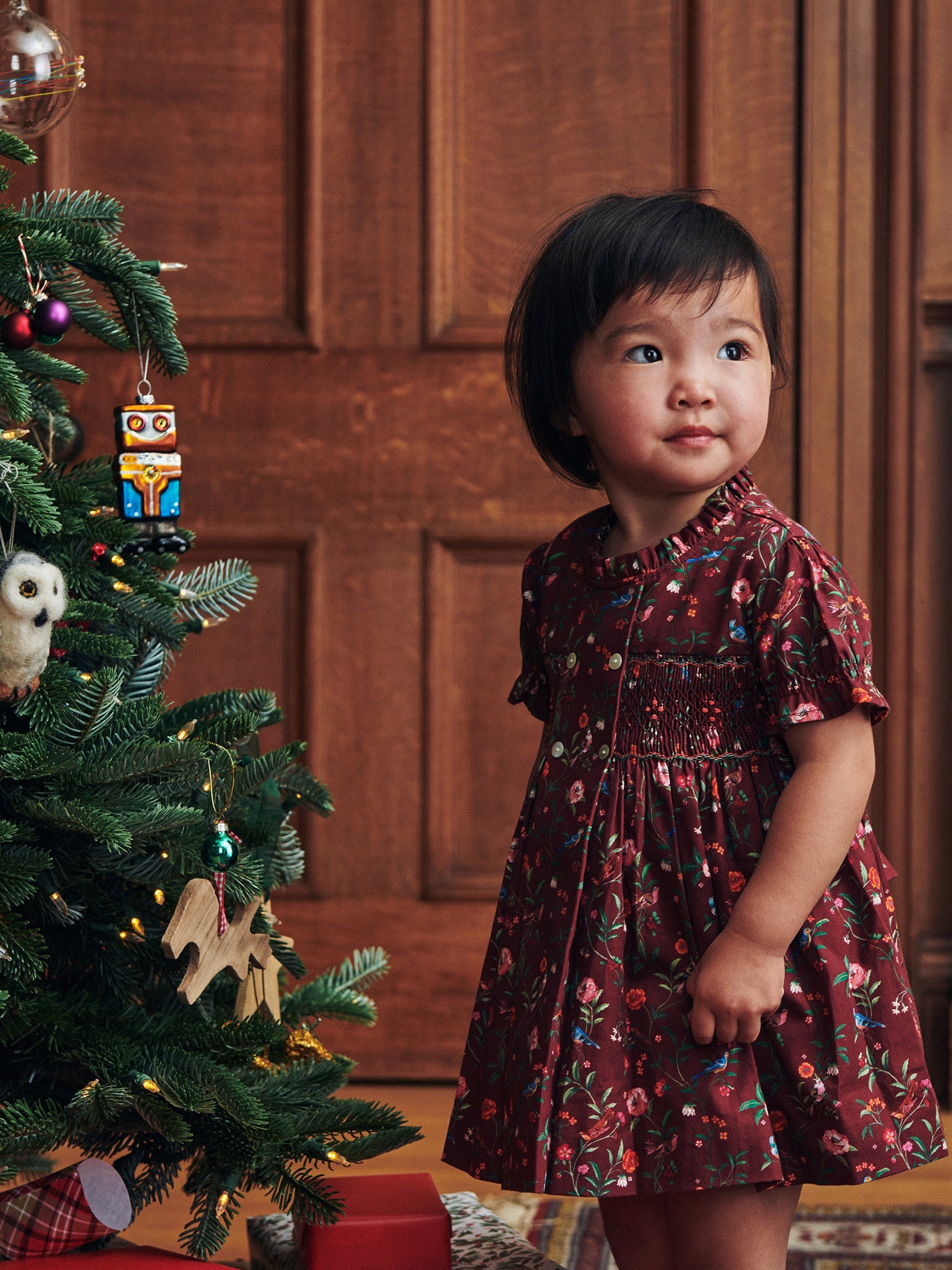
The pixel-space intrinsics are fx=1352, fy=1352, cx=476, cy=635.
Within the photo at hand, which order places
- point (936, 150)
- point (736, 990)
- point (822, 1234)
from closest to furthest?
1. point (736, 990)
2. point (822, 1234)
3. point (936, 150)

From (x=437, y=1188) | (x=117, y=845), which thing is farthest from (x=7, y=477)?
(x=437, y=1188)

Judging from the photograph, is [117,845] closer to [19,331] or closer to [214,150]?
[19,331]

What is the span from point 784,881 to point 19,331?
2.07ft

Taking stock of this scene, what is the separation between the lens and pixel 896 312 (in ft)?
5.58

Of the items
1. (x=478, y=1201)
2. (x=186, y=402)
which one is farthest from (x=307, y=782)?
(x=186, y=402)

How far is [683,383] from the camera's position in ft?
2.96

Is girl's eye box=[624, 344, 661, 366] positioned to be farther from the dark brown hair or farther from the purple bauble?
the purple bauble

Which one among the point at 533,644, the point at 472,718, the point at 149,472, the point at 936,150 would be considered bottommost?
the point at 472,718

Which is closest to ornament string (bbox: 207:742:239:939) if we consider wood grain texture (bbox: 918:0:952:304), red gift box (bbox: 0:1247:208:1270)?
red gift box (bbox: 0:1247:208:1270)

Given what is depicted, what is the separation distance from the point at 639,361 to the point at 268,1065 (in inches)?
24.6

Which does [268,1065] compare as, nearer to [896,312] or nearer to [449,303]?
[449,303]

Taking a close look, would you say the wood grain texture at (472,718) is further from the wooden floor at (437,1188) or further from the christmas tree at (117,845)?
the christmas tree at (117,845)

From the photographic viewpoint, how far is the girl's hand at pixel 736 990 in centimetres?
84

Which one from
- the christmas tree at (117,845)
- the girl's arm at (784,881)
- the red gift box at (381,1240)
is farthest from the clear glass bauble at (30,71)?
the red gift box at (381,1240)
